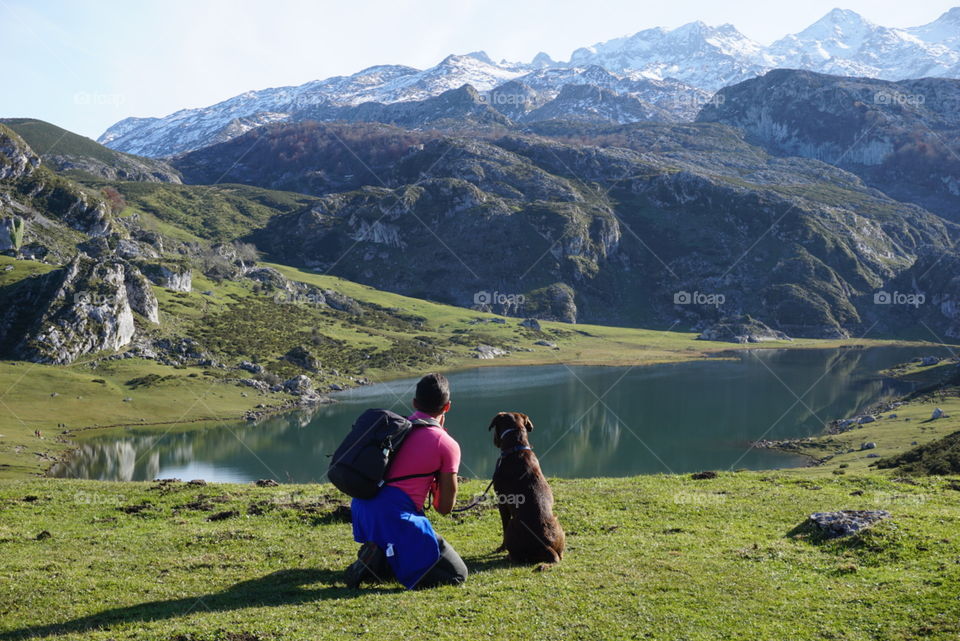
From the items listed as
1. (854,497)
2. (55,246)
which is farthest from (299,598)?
(55,246)

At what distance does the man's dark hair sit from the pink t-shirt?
1.47 feet

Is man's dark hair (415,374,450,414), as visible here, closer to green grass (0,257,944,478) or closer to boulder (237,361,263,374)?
green grass (0,257,944,478)

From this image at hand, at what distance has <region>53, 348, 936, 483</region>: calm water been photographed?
7519 cm

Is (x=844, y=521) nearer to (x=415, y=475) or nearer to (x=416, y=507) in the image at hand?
(x=416, y=507)

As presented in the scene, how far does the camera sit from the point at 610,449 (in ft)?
278

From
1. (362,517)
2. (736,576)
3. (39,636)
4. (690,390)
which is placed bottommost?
(690,390)

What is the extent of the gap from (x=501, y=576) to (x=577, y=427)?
91656 mm

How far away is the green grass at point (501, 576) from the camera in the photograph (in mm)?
10672

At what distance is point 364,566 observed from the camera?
12.7 metres

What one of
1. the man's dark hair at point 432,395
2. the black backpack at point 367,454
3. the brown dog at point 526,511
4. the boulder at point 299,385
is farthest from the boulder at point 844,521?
the boulder at point 299,385

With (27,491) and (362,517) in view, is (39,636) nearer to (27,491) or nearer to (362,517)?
(362,517)

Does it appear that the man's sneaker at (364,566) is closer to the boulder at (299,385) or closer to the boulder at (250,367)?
the boulder at (299,385)

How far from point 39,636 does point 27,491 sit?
1731 cm

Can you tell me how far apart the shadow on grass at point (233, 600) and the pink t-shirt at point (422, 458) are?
83.9 inches
